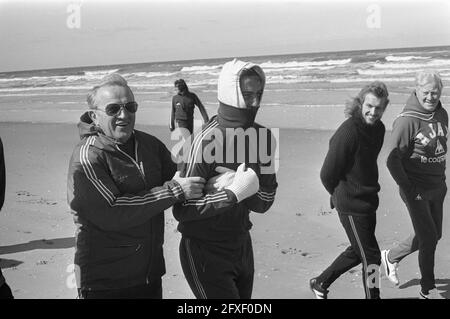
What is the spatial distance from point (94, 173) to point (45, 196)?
18.5 feet

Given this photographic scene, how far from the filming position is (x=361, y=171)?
4.31m

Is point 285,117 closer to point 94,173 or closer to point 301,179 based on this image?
point 301,179

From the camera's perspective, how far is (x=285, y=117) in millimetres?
17359

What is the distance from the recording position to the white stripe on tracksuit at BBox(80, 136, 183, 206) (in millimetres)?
2900

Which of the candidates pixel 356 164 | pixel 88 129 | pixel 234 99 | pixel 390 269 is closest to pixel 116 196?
pixel 88 129

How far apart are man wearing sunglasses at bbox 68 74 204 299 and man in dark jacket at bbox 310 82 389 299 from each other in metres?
1.51

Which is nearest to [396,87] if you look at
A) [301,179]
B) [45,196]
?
[301,179]

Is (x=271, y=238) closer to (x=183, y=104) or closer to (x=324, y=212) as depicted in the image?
(x=324, y=212)

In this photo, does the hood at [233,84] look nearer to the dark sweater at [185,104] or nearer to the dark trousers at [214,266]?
the dark trousers at [214,266]

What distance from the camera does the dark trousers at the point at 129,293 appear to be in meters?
3.07

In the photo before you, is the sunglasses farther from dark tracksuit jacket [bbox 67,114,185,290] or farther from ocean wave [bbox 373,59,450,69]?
ocean wave [bbox 373,59,450,69]

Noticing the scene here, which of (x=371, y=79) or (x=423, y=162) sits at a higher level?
(x=423, y=162)

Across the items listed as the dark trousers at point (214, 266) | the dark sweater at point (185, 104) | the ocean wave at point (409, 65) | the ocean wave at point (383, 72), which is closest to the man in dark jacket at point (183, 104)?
the dark sweater at point (185, 104)

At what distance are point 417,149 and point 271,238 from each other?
85.0 inches
